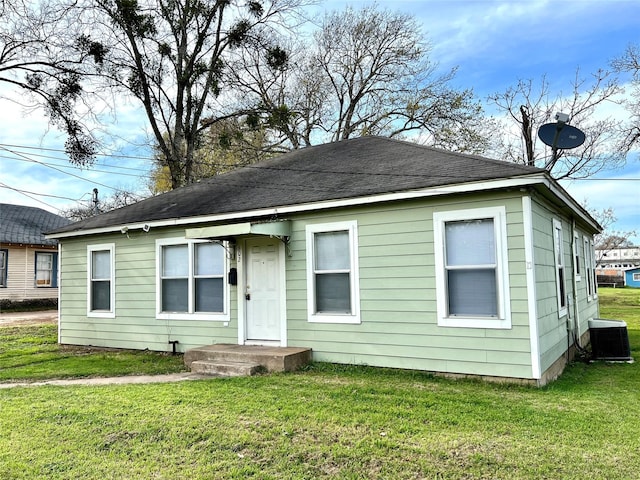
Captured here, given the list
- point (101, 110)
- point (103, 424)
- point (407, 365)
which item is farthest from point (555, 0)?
point (101, 110)

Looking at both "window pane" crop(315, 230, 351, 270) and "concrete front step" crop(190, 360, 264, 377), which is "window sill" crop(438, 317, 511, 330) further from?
"concrete front step" crop(190, 360, 264, 377)

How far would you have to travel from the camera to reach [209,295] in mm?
8414

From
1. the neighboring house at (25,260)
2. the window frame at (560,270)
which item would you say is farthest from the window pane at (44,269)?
the window frame at (560,270)

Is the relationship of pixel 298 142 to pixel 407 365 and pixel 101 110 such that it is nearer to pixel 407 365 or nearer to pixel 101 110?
pixel 101 110

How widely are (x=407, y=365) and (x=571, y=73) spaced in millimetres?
17969

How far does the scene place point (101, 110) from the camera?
15.6 meters

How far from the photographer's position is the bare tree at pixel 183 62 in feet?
56.2

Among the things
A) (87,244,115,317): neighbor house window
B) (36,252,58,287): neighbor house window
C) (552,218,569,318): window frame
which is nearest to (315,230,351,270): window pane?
(552,218,569,318): window frame

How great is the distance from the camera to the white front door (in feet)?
25.2

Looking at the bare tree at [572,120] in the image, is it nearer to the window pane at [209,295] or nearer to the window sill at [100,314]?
the window pane at [209,295]

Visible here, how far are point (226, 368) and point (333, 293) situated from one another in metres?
1.98

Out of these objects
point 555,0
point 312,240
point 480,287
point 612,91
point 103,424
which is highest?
point 612,91

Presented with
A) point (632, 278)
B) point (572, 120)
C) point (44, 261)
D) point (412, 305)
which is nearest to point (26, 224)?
point (44, 261)

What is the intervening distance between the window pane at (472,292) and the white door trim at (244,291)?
2761 mm
